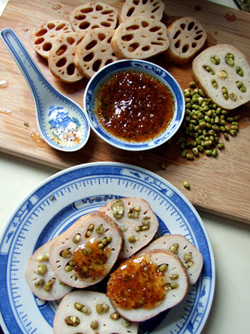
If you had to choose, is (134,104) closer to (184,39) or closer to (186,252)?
(184,39)

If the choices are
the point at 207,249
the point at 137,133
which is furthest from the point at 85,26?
the point at 207,249

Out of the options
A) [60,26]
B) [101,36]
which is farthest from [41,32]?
[101,36]

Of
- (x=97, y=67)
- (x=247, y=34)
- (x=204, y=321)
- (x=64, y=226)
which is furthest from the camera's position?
(x=247, y=34)

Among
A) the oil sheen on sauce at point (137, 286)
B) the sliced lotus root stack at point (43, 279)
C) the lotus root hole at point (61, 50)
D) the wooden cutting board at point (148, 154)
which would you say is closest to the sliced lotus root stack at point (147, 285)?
the oil sheen on sauce at point (137, 286)

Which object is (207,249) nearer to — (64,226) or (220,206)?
(220,206)

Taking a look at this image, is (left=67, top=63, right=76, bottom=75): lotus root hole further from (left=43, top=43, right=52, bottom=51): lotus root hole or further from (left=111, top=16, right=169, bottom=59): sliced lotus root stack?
(left=111, top=16, right=169, bottom=59): sliced lotus root stack

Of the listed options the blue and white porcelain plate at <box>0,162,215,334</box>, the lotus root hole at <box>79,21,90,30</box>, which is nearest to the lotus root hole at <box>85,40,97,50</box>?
the lotus root hole at <box>79,21,90,30</box>

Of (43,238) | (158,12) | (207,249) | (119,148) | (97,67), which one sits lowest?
(43,238)

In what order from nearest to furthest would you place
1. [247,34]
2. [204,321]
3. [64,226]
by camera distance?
[204,321]
[64,226]
[247,34]

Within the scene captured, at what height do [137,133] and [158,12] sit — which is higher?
[158,12]
